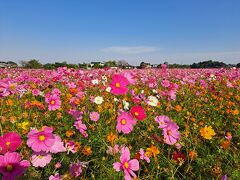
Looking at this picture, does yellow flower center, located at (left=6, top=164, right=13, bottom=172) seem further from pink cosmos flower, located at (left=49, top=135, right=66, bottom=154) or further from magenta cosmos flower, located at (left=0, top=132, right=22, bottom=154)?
pink cosmos flower, located at (left=49, top=135, right=66, bottom=154)

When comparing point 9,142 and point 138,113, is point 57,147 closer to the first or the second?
point 9,142

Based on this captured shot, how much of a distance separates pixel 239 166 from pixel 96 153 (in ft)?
3.56

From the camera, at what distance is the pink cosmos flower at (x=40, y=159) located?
4.09ft

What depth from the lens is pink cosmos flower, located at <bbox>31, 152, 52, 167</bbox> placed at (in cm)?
125

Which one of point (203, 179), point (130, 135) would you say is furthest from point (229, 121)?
point (203, 179)

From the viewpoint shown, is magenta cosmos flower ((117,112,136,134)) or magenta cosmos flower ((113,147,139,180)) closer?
magenta cosmos flower ((113,147,139,180))

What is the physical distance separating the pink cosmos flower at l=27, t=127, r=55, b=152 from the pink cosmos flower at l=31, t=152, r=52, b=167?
0.08m

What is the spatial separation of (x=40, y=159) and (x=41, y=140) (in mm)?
140

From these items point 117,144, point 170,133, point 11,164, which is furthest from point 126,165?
point 117,144

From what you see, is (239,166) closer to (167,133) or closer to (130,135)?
(167,133)

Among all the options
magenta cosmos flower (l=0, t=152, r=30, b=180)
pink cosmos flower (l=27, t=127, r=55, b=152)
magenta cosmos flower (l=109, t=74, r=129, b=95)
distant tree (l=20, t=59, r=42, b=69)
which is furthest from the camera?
distant tree (l=20, t=59, r=42, b=69)

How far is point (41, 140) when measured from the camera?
46.5 inches

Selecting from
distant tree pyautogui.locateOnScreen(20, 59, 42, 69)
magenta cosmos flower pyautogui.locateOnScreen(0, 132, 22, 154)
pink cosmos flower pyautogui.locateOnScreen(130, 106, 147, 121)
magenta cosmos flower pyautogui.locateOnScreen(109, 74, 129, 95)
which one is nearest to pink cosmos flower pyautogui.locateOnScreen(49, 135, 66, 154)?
magenta cosmos flower pyautogui.locateOnScreen(0, 132, 22, 154)

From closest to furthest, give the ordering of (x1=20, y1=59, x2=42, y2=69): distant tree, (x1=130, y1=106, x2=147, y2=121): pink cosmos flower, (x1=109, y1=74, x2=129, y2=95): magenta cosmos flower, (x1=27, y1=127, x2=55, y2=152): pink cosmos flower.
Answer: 1. (x1=27, y1=127, x2=55, y2=152): pink cosmos flower
2. (x1=109, y1=74, x2=129, y2=95): magenta cosmos flower
3. (x1=130, y1=106, x2=147, y2=121): pink cosmos flower
4. (x1=20, y1=59, x2=42, y2=69): distant tree
